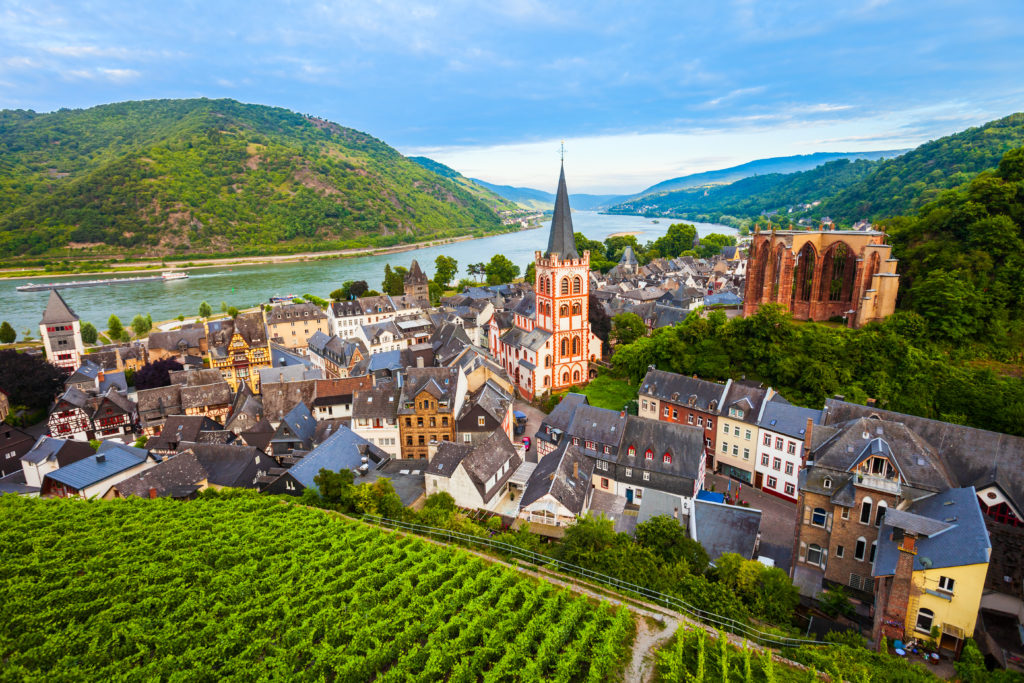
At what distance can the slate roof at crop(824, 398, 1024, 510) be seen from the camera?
Answer: 788 inches

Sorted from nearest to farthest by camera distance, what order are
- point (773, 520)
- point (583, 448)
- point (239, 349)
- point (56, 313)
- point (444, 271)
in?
1. point (773, 520)
2. point (583, 448)
3. point (239, 349)
4. point (56, 313)
5. point (444, 271)

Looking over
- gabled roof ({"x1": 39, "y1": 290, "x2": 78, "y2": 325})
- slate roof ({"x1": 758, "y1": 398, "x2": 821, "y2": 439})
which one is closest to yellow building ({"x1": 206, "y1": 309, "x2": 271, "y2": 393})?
gabled roof ({"x1": 39, "y1": 290, "x2": 78, "y2": 325})

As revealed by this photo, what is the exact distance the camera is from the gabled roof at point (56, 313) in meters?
57.2

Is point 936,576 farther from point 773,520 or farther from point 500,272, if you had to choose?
point 500,272

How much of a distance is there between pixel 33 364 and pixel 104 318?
50.4 meters

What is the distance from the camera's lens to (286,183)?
19538 centimetres

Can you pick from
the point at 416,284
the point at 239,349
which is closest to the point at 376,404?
the point at 239,349

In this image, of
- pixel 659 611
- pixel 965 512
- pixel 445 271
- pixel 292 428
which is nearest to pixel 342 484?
pixel 292 428

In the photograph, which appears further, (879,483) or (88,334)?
(88,334)

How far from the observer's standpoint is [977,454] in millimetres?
21094

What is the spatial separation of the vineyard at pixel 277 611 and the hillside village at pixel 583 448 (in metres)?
6.34

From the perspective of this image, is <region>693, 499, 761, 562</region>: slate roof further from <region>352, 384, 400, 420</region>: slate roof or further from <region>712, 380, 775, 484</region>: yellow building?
<region>352, 384, 400, 420</region>: slate roof

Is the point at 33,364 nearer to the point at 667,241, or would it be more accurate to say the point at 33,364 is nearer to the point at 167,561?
the point at 167,561

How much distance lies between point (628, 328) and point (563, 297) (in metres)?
11.2
